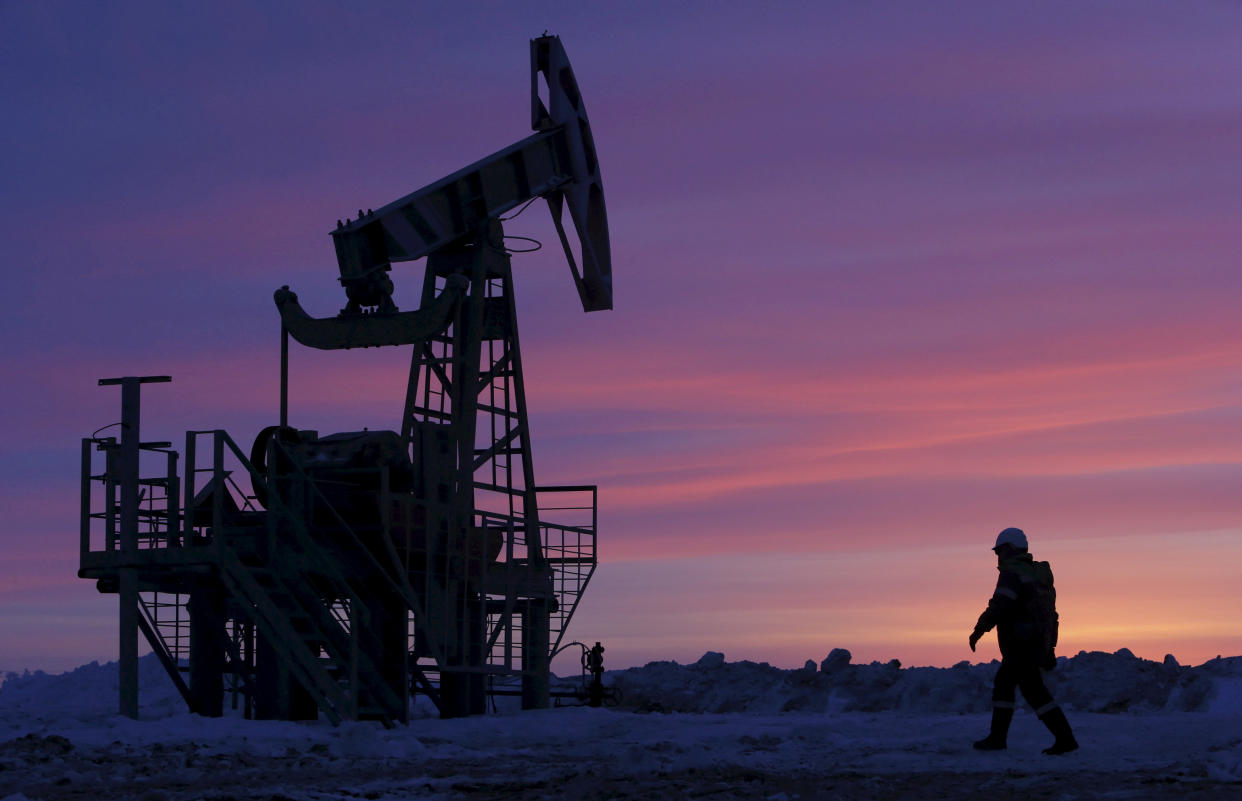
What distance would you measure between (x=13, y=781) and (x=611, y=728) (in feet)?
28.5

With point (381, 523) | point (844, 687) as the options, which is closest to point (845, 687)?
point (844, 687)

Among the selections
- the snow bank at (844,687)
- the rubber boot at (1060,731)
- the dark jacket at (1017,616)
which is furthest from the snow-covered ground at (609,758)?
the snow bank at (844,687)

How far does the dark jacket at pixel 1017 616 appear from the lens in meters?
13.7

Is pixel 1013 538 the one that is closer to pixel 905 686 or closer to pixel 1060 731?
pixel 1060 731

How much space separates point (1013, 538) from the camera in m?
14.1

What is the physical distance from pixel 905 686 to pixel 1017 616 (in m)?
17.7

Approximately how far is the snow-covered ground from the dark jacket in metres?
0.88

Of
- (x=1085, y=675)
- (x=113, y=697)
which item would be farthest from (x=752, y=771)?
(x=113, y=697)

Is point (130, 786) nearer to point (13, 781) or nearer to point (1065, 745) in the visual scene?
point (13, 781)

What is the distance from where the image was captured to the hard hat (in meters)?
14.1

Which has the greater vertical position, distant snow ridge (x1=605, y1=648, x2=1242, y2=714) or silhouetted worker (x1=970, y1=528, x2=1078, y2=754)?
silhouetted worker (x1=970, y1=528, x2=1078, y2=754)

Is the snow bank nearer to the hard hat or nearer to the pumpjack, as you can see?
the pumpjack

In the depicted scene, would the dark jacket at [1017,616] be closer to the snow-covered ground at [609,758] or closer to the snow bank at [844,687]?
the snow-covered ground at [609,758]

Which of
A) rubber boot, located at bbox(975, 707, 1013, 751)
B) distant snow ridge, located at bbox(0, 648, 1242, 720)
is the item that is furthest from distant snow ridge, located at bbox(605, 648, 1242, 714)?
rubber boot, located at bbox(975, 707, 1013, 751)
